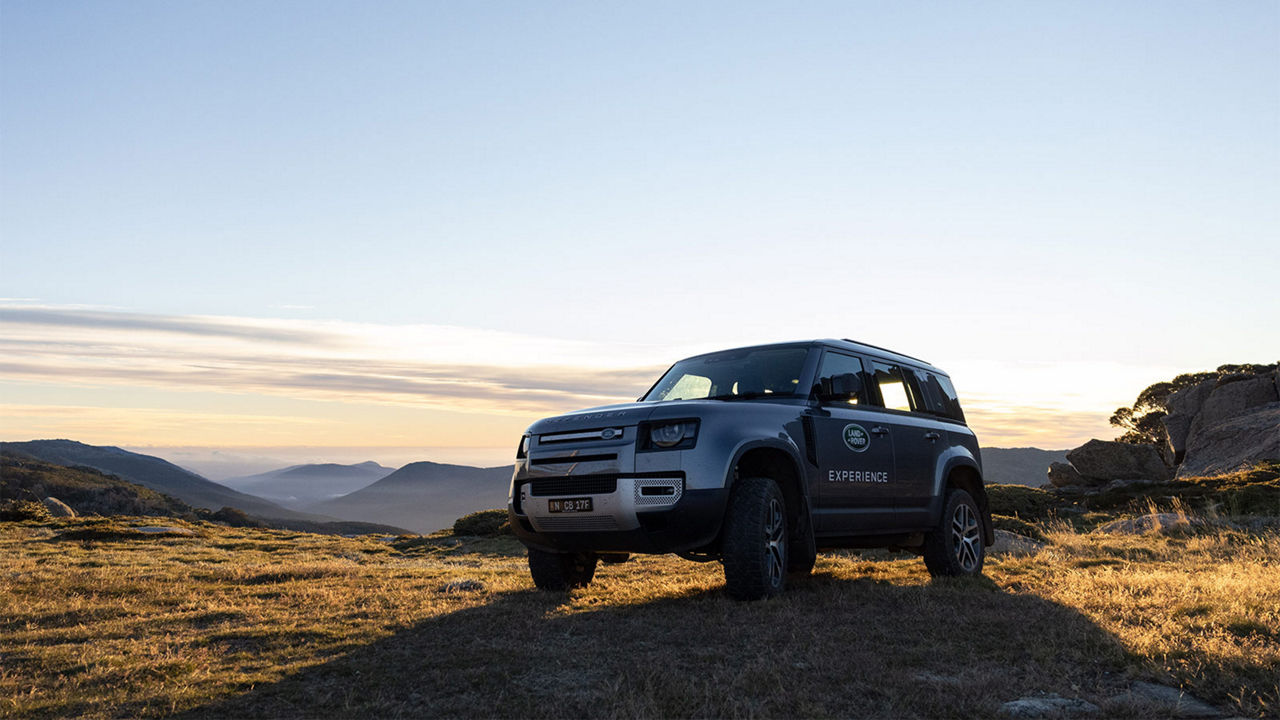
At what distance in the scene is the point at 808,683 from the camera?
4918 mm

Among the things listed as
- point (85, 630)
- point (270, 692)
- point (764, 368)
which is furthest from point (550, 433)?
point (85, 630)

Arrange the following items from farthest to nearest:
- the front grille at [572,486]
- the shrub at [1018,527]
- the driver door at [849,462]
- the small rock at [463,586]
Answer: the shrub at [1018,527] < the small rock at [463,586] < the driver door at [849,462] < the front grille at [572,486]

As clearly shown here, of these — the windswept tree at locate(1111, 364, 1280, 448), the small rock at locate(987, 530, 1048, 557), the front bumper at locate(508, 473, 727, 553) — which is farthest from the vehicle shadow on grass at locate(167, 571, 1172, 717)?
the windswept tree at locate(1111, 364, 1280, 448)

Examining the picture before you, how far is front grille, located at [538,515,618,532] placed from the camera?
695cm

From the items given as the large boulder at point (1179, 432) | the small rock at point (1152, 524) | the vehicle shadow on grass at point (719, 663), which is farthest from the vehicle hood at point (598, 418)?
the large boulder at point (1179, 432)

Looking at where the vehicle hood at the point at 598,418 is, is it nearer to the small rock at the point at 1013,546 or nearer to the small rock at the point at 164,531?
the small rock at the point at 1013,546

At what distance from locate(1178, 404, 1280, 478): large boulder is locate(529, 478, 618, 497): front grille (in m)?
26.0

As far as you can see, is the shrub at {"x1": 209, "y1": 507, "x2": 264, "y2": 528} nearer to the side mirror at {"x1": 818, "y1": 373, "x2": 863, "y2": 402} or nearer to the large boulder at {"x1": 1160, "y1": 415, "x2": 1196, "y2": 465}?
the side mirror at {"x1": 818, "y1": 373, "x2": 863, "y2": 402}

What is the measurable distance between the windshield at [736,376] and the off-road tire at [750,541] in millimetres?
1125

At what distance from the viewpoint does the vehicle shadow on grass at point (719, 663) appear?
457cm

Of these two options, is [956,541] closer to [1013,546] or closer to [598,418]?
[1013,546]

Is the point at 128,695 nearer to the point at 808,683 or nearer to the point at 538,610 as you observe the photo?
the point at 538,610

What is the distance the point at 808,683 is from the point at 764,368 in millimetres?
3905

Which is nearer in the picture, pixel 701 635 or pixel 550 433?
pixel 701 635
